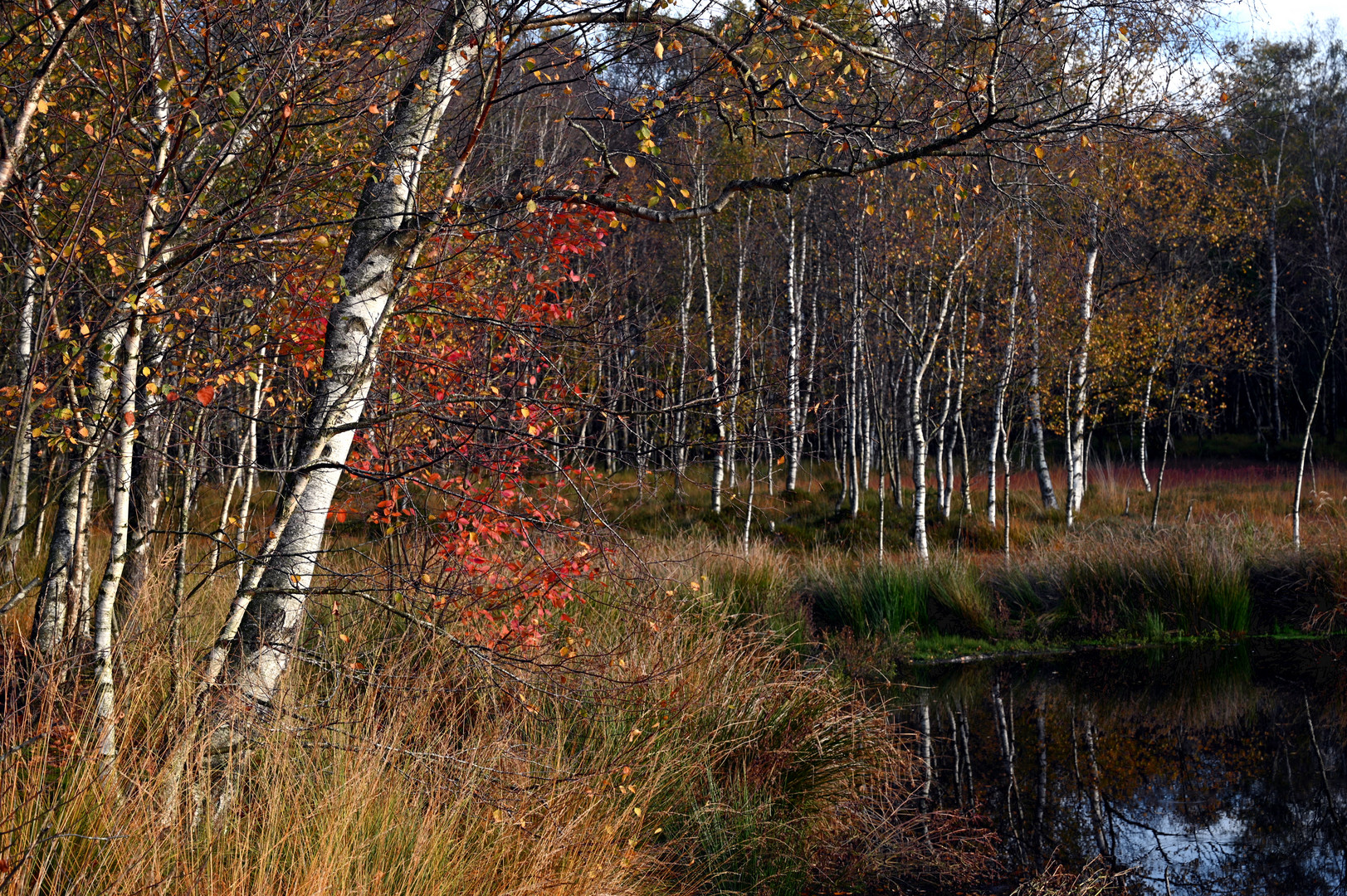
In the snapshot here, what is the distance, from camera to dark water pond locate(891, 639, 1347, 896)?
18.2 ft

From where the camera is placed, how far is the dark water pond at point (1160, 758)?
5.54 meters

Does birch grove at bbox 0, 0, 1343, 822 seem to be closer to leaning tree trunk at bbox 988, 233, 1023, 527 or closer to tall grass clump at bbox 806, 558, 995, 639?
tall grass clump at bbox 806, 558, 995, 639

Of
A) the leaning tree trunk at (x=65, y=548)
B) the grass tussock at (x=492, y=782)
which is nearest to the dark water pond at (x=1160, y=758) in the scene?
the grass tussock at (x=492, y=782)

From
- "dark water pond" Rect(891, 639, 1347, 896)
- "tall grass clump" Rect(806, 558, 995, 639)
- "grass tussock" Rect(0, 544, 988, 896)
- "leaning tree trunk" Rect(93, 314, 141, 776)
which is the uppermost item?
"leaning tree trunk" Rect(93, 314, 141, 776)

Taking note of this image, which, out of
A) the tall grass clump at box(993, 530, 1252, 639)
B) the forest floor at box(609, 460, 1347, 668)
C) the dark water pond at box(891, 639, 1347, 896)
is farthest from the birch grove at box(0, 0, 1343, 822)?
the tall grass clump at box(993, 530, 1252, 639)

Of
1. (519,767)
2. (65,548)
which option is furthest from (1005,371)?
(65,548)

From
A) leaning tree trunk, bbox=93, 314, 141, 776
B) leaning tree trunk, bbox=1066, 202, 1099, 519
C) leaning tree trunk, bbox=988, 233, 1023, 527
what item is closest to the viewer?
leaning tree trunk, bbox=93, 314, 141, 776

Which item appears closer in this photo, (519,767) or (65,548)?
(519,767)

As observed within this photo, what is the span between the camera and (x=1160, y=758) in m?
7.17

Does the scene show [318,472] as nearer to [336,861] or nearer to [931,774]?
[336,861]

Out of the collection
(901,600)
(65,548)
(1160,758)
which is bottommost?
(1160,758)

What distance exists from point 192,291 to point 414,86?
2110 millimetres

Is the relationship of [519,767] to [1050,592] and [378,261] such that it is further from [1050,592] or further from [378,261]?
[1050,592]

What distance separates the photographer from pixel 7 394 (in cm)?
423
